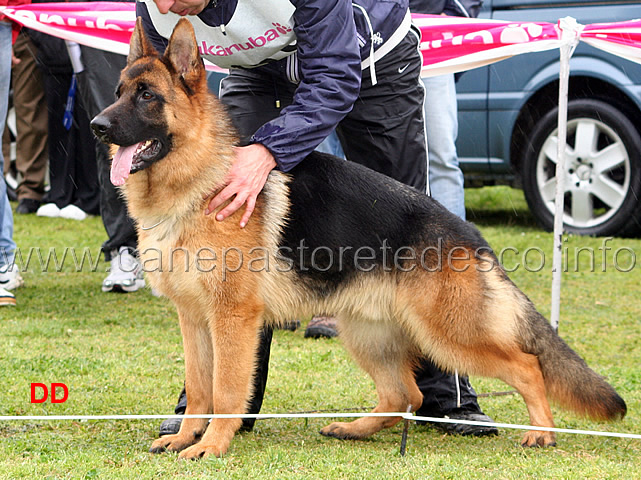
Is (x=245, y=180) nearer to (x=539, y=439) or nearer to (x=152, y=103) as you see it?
(x=152, y=103)

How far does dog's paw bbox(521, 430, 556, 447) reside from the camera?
341 cm

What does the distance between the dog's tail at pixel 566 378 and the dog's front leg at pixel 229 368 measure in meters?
1.10

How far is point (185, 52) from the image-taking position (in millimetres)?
3172

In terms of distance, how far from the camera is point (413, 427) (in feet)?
12.4

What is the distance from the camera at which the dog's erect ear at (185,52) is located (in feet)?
10.2

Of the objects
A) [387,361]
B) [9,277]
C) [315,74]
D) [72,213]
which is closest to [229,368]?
[387,361]

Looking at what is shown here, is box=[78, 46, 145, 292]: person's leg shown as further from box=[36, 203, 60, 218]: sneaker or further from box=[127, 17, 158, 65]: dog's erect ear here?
box=[36, 203, 60, 218]: sneaker

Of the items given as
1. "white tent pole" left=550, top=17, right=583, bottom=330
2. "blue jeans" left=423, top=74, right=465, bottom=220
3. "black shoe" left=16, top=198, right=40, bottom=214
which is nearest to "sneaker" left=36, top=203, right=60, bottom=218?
"black shoe" left=16, top=198, right=40, bottom=214

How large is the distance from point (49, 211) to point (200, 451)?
20.8 ft

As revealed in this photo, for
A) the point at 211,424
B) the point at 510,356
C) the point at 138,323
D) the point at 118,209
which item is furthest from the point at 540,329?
the point at 118,209

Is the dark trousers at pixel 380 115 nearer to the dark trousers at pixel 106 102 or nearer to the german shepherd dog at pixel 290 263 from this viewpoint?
the german shepherd dog at pixel 290 263

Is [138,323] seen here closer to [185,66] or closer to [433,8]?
[185,66]

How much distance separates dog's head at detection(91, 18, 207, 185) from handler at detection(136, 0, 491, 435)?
158 millimetres

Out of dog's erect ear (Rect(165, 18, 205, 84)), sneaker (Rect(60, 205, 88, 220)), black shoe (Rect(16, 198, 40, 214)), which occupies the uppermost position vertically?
dog's erect ear (Rect(165, 18, 205, 84))
